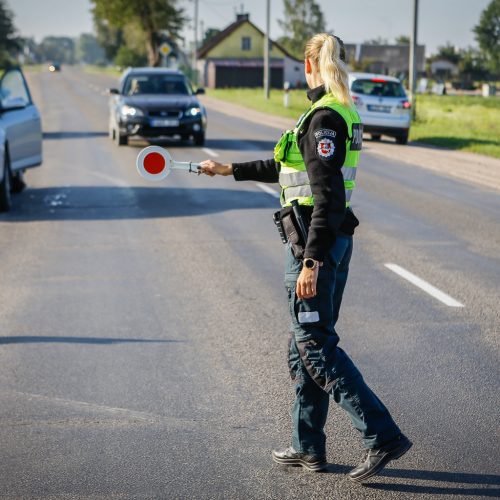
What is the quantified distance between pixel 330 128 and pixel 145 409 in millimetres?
2002

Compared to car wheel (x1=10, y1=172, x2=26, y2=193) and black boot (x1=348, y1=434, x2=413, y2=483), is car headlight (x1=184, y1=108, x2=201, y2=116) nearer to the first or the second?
car wheel (x1=10, y1=172, x2=26, y2=193)

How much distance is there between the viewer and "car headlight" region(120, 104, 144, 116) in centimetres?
2305

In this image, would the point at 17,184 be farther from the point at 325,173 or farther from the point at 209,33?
the point at 209,33

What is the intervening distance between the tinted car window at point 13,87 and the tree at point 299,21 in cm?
13702

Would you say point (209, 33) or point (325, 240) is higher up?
point (209, 33)

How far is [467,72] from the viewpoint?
139m

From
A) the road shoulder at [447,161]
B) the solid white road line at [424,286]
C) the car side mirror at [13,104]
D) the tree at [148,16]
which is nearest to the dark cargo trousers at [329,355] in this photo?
the solid white road line at [424,286]

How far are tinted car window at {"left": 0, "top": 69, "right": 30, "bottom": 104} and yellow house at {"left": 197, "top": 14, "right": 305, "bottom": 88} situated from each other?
9298cm

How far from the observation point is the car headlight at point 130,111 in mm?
23047

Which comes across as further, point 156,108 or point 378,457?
point 156,108

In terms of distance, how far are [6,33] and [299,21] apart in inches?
1639

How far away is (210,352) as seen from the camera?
256 inches

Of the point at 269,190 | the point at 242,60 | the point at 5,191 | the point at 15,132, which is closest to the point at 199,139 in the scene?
the point at 269,190

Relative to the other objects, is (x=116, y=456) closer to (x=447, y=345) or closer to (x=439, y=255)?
(x=447, y=345)
